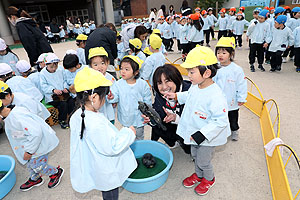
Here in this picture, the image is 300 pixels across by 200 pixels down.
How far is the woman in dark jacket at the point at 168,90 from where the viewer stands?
2.52 m

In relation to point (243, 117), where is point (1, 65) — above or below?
above

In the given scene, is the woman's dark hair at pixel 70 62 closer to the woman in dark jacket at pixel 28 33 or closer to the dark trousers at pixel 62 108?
the dark trousers at pixel 62 108

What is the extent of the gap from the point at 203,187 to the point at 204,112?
958 millimetres

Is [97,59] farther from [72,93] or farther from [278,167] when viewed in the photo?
[278,167]

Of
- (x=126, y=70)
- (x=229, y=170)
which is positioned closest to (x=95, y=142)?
(x=126, y=70)

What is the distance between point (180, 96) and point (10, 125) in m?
1.89

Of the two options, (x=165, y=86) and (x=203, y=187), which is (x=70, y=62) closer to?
(x=165, y=86)

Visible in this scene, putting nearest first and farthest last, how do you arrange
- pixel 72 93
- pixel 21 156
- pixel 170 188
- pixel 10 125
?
1. pixel 10 125
2. pixel 21 156
3. pixel 170 188
4. pixel 72 93

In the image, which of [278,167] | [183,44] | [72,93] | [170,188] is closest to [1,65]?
[72,93]

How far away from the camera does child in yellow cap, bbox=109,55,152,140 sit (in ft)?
8.65

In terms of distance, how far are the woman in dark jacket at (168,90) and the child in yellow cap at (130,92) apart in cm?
24

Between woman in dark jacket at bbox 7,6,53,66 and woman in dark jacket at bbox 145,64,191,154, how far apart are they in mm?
3182

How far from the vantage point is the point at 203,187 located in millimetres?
2371

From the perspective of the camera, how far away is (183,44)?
8.27 meters
